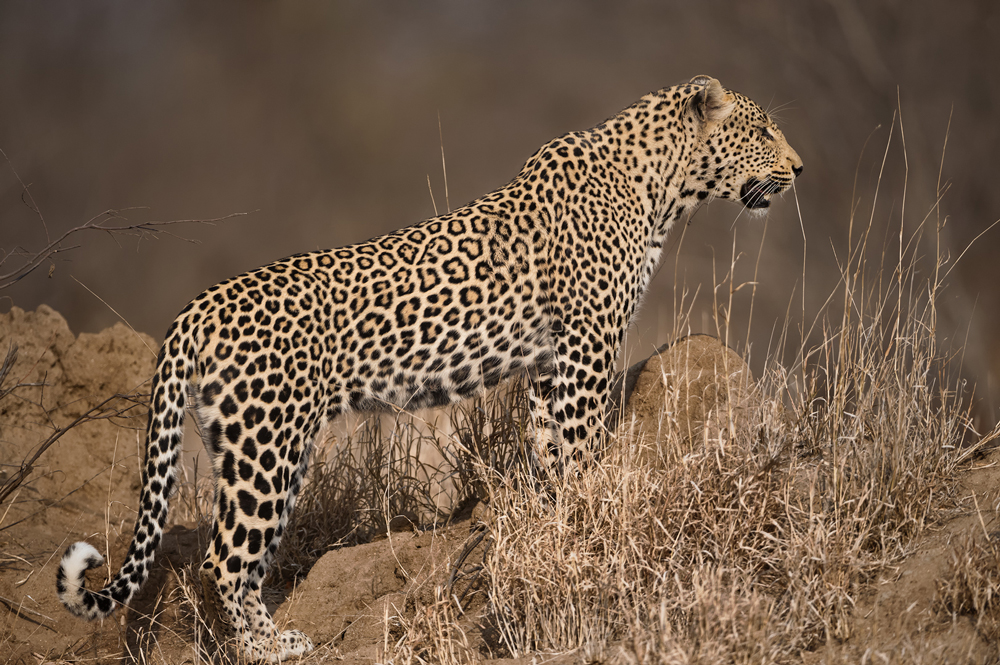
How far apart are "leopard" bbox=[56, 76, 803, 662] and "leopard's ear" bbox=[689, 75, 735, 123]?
0.4 inches

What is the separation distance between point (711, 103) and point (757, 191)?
2.20ft

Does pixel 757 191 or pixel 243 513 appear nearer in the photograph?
pixel 243 513

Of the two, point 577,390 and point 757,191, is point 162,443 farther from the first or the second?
point 757,191

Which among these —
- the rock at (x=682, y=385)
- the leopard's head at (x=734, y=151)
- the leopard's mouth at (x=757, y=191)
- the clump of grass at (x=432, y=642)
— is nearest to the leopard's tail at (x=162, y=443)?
the clump of grass at (x=432, y=642)

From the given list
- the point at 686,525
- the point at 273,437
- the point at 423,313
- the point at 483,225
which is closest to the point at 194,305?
the point at 273,437

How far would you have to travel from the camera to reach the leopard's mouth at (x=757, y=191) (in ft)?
18.5

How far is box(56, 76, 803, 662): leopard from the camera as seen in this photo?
4.25m

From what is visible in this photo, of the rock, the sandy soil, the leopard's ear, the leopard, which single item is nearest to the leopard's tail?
the leopard

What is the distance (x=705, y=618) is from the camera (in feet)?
10.4

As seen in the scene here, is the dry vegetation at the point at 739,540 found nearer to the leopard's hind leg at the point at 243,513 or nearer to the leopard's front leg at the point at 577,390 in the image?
the leopard's hind leg at the point at 243,513

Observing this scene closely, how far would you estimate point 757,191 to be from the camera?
18.5 ft

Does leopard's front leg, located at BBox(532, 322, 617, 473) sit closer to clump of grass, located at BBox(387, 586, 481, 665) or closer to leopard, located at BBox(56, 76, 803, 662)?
leopard, located at BBox(56, 76, 803, 662)

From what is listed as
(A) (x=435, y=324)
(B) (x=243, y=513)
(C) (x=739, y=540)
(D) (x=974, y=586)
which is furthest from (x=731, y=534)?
(B) (x=243, y=513)

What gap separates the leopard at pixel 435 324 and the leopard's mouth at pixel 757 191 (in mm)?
13
